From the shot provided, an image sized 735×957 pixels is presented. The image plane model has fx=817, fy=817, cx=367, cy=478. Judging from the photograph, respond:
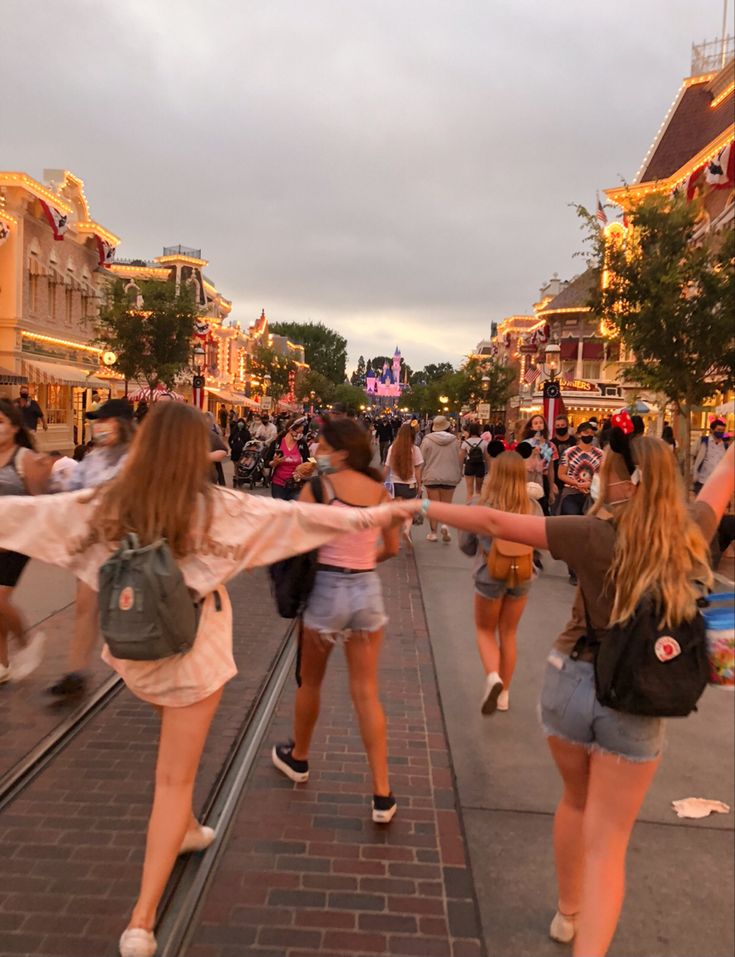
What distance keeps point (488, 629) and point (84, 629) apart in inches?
106

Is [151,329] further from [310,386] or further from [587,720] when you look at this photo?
[310,386]

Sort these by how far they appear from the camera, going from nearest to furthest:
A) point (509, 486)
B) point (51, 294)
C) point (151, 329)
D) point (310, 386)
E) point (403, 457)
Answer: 1. point (509, 486)
2. point (403, 457)
3. point (151, 329)
4. point (51, 294)
5. point (310, 386)

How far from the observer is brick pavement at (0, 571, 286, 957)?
2.99 meters

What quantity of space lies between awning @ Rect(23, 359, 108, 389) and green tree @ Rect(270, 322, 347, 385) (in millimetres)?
93446

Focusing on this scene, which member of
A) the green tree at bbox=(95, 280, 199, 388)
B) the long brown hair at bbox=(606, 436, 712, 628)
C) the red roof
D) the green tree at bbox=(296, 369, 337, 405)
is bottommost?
the long brown hair at bbox=(606, 436, 712, 628)

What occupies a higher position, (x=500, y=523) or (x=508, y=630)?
(x=500, y=523)

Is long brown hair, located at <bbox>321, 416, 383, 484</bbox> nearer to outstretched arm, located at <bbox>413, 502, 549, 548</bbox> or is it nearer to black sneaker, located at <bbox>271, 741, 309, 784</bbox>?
outstretched arm, located at <bbox>413, 502, 549, 548</bbox>

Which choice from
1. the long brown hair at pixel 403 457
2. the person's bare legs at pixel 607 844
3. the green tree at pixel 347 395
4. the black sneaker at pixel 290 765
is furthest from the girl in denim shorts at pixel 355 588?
the green tree at pixel 347 395

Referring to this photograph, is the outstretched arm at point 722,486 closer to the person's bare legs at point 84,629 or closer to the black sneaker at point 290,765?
the black sneaker at point 290,765

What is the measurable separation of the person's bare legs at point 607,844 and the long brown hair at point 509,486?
110 inches

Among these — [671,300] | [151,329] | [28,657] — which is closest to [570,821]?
[28,657]

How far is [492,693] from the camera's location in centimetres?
517

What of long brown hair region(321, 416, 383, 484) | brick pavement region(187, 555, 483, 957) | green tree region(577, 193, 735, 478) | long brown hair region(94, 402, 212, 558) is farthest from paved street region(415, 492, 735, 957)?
green tree region(577, 193, 735, 478)

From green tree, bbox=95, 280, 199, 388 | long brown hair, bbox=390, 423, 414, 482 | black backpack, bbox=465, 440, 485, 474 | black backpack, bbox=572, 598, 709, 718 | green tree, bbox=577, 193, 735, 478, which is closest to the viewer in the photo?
black backpack, bbox=572, 598, 709, 718
